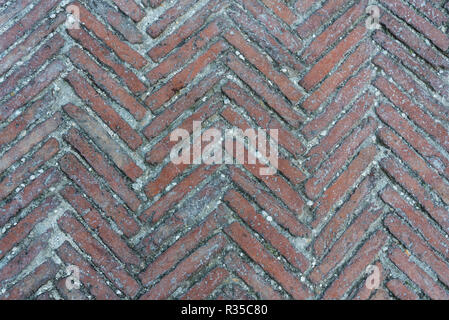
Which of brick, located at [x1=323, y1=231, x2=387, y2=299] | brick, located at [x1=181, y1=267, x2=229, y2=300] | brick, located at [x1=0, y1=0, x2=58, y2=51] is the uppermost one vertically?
brick, located at [x1=0, y1=0, x2=58, y2=51]

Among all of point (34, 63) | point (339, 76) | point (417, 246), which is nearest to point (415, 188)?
point (417, 246)

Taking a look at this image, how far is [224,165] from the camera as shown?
198 centimetres

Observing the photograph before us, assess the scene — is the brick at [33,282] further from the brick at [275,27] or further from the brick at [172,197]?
the brick at [275,27]

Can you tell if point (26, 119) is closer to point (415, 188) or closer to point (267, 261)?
point (267, 261)

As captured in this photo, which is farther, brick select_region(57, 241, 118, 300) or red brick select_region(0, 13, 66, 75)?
red brick select_region(0, 13, 66, 75)

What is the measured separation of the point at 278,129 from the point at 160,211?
729mm

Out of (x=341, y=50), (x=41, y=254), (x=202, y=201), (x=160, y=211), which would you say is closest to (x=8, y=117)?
(x=41, y=254)

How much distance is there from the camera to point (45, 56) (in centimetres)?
204

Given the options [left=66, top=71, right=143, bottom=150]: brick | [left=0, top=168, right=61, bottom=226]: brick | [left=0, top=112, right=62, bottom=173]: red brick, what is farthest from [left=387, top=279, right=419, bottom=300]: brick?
[left=0, top=112, right=62, bottom=173]: red brick

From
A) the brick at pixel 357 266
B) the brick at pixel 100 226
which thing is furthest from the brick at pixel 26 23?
the brick at pixel 357 266

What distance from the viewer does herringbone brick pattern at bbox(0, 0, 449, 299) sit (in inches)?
74.7

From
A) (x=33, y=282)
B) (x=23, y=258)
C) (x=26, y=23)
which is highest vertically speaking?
(x=26, y=23)

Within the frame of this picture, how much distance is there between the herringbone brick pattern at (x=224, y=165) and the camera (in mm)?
1896

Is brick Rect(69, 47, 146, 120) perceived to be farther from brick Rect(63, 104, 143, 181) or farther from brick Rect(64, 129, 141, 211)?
brick Rect(64, 129, 141, 211)
